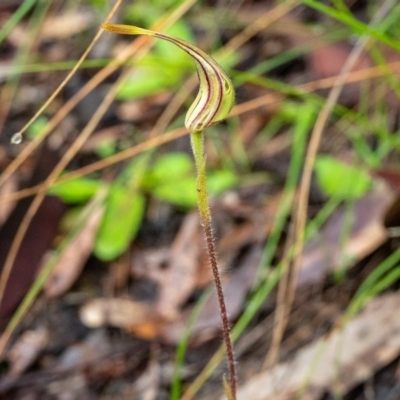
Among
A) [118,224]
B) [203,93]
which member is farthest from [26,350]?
[203,93]

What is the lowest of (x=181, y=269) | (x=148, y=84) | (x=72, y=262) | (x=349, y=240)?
(x=349, y=240)

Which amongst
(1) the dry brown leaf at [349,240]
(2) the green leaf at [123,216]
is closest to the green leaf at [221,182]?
(2) the green leaf at [123,216]

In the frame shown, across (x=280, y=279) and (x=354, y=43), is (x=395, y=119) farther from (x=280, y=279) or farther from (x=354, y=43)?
(x=280, y=279)

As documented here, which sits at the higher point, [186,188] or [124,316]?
[186,188]

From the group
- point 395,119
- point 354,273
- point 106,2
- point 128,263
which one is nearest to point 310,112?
point 395,119

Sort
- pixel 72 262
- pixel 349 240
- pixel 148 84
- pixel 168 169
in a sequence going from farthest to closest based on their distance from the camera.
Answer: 1. pixel 148 84
2. pixel 168 169
3. pixel 72 262
4. pixel 349 240

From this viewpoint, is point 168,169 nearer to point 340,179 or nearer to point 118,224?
point 118,224

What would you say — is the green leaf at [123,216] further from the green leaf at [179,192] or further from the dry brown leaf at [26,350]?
the dry brown leaf at [26,350]
